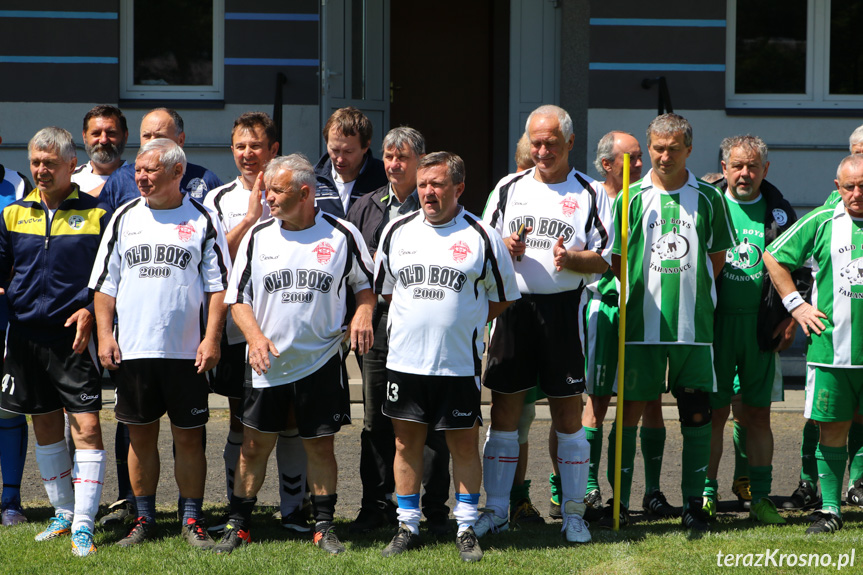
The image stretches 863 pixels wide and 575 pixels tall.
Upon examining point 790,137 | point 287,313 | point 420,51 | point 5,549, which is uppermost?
point 420,51

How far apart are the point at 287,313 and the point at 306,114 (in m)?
5.54

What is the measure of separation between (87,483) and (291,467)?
98cm

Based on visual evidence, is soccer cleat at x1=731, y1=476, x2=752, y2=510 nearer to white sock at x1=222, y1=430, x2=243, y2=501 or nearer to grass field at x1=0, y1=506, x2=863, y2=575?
grass field at x1=0, y1=506, x2=863, y2=575

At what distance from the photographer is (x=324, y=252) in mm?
4645

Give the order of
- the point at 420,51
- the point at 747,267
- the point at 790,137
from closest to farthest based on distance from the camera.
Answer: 1. the point at 747,267
2. the point at 790,137
3. the point at 420,51

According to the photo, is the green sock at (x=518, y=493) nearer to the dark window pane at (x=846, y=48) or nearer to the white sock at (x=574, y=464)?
the white sock at (x=574, y=464)

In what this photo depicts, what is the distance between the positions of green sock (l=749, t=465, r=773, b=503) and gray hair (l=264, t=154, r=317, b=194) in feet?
9.13

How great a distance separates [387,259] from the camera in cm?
472

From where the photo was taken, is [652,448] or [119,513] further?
[652,448]

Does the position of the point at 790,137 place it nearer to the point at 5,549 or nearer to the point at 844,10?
the point at 844,10

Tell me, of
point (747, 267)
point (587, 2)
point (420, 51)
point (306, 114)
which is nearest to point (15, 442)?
point (747, 267)

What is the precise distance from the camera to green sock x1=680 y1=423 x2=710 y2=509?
502 centimetres

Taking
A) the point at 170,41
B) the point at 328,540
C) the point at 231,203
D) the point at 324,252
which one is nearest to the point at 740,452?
the point at 328,540

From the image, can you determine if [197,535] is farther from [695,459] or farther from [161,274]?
[695,459]
